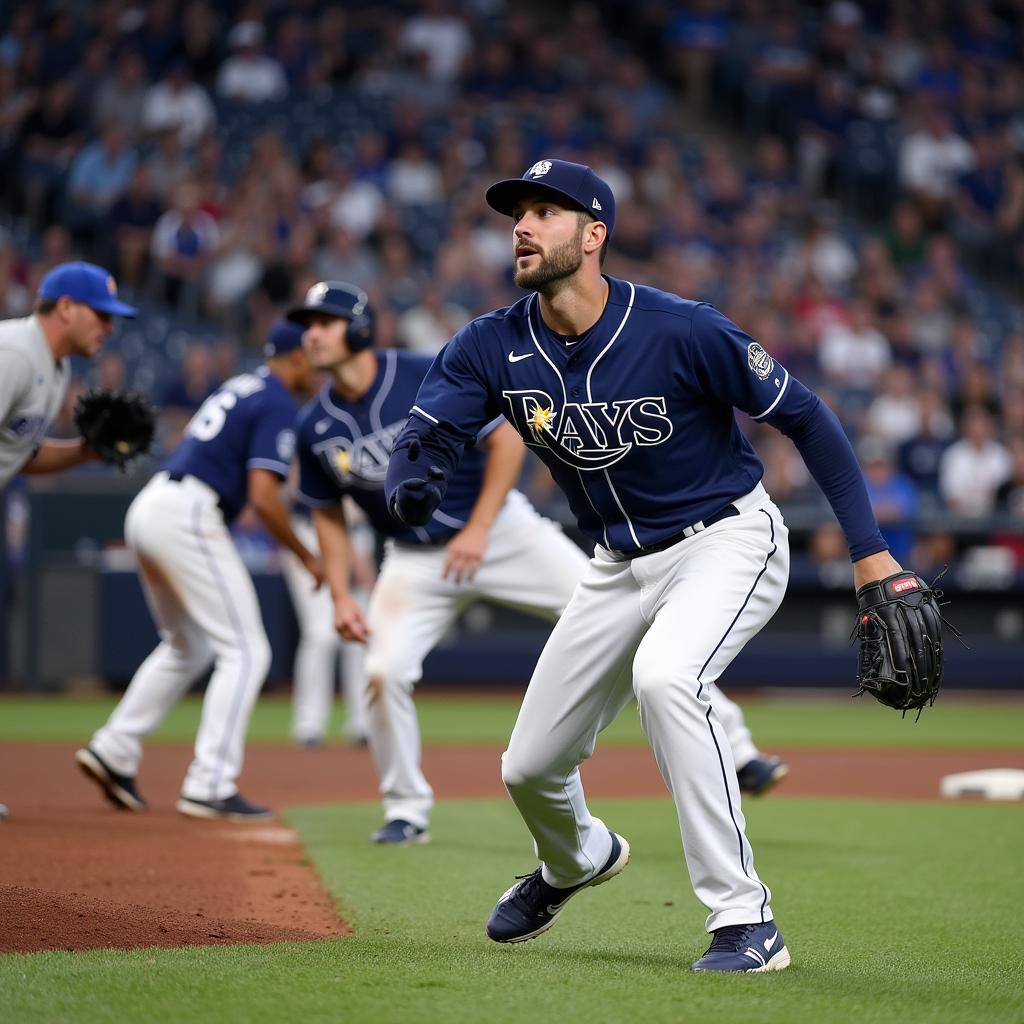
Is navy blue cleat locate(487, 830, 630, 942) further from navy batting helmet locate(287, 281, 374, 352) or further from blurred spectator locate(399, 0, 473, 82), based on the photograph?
blurred spectator locate(399, 0, 473, 82)

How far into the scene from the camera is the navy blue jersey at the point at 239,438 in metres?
7.23

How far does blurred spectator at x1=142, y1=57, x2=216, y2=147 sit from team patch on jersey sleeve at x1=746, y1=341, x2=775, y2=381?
44.1 ft

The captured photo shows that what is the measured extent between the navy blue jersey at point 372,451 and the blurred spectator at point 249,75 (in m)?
11.7

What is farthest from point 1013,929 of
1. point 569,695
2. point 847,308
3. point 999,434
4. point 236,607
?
point 847,308

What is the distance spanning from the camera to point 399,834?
251 inches

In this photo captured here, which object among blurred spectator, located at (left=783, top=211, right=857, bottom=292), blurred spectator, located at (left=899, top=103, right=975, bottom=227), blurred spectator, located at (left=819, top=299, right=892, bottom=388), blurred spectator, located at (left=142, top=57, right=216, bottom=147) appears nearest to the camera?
blurred spectator, located at (left=142, top=57, right=216, bottom=147)

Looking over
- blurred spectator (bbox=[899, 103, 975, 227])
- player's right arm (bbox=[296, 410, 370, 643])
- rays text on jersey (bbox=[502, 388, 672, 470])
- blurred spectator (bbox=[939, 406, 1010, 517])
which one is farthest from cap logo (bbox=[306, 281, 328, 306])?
blurred spectator (bbox=[899, 103, 975, 227])

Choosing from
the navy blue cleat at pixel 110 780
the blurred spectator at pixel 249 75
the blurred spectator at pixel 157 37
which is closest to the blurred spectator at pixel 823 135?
the blurred spectator at pixel 249 75

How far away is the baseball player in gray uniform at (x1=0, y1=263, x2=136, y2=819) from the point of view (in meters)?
6.38

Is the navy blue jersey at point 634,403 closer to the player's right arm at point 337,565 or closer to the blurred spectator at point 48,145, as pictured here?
the player's right arm at point 337,565

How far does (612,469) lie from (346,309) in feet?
8.57

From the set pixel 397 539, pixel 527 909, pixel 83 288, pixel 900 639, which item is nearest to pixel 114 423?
pixel 83 288

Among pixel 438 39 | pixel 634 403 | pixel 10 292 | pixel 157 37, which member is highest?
pixel 438 39

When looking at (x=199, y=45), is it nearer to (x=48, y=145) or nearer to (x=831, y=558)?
(x=48, y=145)
